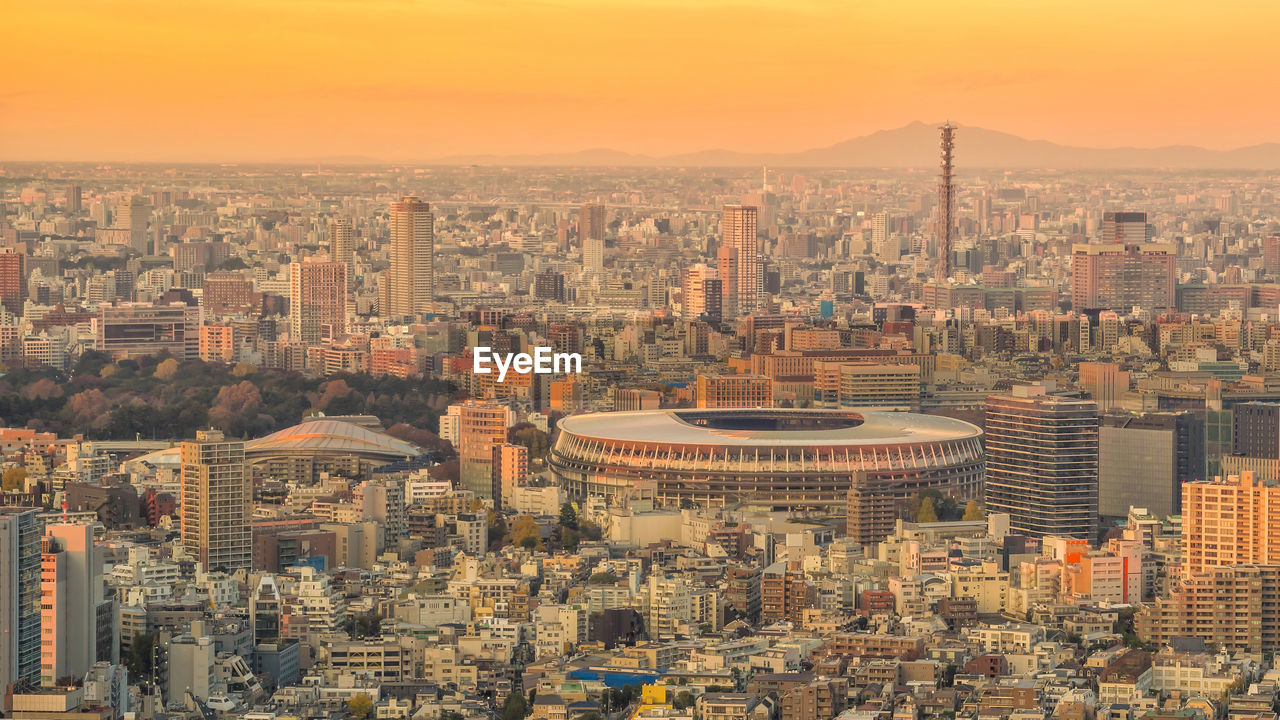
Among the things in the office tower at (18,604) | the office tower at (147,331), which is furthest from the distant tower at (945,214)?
the office tower at (18,604)

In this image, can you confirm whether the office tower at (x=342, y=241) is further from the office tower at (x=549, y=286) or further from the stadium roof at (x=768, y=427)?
the stadium roof at (x=768, y=427)

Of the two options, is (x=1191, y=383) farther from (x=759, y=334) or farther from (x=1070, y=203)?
(x=1070, y=203)

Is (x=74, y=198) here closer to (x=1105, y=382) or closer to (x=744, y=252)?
(x=744, y=252)

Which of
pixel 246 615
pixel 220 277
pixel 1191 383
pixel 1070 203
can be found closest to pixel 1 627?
pixel 246 615

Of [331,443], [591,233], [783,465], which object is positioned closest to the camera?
[783,465]

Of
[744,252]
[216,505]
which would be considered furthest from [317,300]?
[216,505]

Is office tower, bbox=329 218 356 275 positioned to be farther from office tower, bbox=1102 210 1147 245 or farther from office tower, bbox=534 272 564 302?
office tower, bbox=1102 210 1147 245
